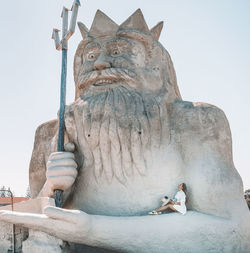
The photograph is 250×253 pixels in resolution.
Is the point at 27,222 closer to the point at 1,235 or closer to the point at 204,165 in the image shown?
the point at 1,235

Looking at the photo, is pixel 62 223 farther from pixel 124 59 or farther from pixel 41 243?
pixel 124 59

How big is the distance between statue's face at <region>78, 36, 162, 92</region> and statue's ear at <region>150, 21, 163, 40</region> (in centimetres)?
43

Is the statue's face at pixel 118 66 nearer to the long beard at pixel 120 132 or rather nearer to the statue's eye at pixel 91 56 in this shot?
the statue's eye at pixel 91 56

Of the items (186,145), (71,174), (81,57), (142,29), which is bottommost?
(71,174)

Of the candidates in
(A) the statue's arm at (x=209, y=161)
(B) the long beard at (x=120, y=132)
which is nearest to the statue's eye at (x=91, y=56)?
(B) the long beard at (x=120, y=132)

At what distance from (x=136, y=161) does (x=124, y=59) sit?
131cm

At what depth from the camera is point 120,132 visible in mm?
3756

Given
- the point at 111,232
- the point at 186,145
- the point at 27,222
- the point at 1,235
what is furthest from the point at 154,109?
the point at 1,235

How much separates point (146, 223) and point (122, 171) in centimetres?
67

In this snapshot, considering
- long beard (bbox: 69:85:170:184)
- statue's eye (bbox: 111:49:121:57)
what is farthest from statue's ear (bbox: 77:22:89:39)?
long beard (bbox: 69:85:170:184)

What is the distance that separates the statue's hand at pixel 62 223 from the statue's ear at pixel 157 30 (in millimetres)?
2711

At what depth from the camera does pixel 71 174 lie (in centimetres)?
367

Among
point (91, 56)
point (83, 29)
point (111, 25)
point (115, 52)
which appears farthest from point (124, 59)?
point (83, 29)

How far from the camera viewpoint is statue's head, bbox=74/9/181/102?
4.14 m
